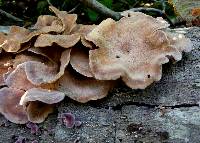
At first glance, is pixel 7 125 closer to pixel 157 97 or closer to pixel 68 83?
pixel 68 83

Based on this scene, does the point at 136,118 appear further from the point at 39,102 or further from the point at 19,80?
the point at 19,80

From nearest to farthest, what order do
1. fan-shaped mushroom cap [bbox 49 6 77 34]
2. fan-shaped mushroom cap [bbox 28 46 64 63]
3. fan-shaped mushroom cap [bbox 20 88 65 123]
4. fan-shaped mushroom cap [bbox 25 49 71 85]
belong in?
1. fan-shaped mushroom cap [bbox 20 88 65 123]
2. fan-shaped mushroom cap [bbox 25 49 71 85]
3. fan-shaped mushroom cap [bbox 28 46 64 63]
4. fan-shaped mushroom cap [bbox 49 6 77 34]

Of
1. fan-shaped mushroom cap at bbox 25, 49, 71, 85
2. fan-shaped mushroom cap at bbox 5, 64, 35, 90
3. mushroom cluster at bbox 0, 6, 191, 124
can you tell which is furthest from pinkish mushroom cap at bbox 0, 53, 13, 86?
fan-shaped mushroom cap at bbox 25, 49, 71, 85

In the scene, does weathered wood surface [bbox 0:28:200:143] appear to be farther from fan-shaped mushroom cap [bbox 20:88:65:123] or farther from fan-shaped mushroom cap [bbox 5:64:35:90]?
fan-shaped mushroom cap [bbox 5:64:35:90]

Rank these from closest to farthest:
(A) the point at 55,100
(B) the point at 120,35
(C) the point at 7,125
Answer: (A) the point at 55,100, (C) the point at 7,125, (B) the point at 120,35

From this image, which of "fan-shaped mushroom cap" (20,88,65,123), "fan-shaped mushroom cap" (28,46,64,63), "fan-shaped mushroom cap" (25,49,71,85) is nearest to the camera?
"fan-shaped mushroom cap" (20,88,65,123)

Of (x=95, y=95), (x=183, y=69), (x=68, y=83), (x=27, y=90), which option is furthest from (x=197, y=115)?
(x=27, y=90)

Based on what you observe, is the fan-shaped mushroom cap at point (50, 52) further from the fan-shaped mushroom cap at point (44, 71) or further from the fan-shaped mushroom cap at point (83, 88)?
the fan-shaped mushroom cap at point (83, 88)
